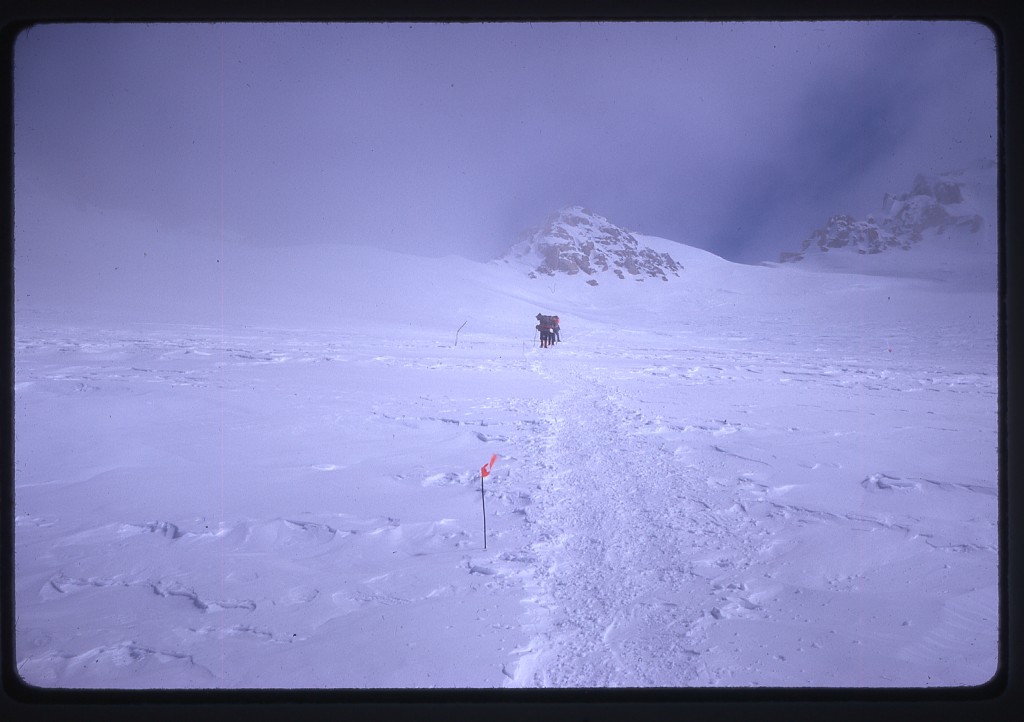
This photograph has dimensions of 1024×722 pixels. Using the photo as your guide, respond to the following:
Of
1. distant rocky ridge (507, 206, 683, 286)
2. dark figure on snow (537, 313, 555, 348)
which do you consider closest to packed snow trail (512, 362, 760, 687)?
dark figure on snow (537, 313, 555, 348)

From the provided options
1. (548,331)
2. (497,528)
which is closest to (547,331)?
(548,331)

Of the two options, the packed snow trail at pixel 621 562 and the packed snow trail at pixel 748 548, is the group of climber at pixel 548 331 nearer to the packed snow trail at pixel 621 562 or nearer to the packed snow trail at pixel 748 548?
the packed snow trail at pixel 748 548

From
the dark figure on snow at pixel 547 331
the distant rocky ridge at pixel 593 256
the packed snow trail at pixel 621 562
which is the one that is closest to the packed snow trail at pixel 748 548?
the packed snow trail at pixel 621 562

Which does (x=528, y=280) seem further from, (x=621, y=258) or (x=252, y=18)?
(x=252, y=18)

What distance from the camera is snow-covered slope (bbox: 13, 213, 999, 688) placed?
1.93m

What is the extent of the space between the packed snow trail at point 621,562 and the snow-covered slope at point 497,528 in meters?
0.01

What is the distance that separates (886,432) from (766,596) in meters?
3.87

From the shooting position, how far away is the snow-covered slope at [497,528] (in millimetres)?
1929

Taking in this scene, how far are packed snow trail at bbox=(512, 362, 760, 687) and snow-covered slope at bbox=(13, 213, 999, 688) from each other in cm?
1

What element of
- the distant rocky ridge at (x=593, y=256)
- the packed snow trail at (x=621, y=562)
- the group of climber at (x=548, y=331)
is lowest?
the packed snow trail at (x=621, y=562)

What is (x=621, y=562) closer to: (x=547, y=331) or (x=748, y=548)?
(x=748, y=548)

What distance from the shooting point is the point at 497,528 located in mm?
3035

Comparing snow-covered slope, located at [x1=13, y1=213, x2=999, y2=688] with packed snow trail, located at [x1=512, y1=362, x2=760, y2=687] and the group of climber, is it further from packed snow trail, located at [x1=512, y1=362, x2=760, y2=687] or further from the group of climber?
the group of climber

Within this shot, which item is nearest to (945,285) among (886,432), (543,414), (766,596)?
(886,432)
